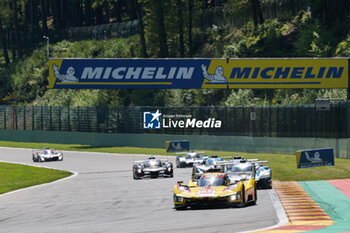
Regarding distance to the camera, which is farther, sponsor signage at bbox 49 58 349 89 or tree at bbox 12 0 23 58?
tree at bbox 12 0 23 58

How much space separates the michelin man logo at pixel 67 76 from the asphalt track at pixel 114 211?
2179 cm

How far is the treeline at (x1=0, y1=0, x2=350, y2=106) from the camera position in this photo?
201 feet

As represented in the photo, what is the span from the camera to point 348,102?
1753 inches

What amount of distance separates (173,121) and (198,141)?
4.36 metres

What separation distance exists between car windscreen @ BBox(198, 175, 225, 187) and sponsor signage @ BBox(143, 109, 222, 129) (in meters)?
34.7

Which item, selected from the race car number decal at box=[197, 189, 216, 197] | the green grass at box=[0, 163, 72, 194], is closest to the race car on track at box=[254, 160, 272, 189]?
the race car number decal at box=[197, 189, 216, 197]

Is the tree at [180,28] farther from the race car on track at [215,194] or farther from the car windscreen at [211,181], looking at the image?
the race car on track at [215,194]

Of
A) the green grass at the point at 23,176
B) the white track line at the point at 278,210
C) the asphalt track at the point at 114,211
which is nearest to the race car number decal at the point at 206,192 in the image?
the asphalt track at the point at 114,211

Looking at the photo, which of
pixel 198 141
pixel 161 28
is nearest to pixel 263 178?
pixel 198 141

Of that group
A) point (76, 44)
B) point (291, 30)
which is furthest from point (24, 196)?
point (76, 44)

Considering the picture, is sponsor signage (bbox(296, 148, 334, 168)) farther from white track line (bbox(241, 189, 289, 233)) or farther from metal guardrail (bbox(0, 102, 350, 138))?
metal guardrail (bbox(0, 102, 350, 138))

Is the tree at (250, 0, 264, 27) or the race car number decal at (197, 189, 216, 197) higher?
the tree at (250, 0, 264, 27)

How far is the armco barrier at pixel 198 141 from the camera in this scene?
45487 millimetres

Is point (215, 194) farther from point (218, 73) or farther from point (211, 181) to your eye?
point (218, 73)
